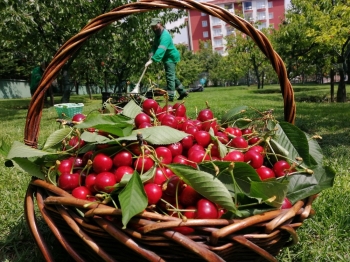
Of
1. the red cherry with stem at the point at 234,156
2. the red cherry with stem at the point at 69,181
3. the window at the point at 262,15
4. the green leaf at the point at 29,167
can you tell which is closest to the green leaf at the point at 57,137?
the green leaf at the point at 29,167

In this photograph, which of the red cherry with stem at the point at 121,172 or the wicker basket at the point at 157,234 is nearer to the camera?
the wicker basket at the point at 157,234

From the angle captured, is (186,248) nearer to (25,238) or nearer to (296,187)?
(296,187)

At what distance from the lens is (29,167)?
1.07m

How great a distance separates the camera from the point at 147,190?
0.87 m

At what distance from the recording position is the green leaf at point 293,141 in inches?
45.0

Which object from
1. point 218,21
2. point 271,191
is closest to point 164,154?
point 271,191

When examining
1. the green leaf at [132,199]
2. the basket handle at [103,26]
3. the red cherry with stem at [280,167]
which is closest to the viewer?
the green leaf at [132,199]

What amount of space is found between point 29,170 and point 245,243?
72 cm

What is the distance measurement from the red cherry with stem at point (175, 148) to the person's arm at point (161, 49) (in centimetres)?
512

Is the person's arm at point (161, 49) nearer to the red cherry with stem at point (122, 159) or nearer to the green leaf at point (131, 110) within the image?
the green leaf at point (131, 110)

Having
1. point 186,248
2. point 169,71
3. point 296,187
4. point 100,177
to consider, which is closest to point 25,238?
point 100,177

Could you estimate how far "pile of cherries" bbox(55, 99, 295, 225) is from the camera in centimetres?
90

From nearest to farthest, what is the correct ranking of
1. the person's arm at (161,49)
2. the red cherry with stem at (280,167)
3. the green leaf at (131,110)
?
the red cherry with stem at (280,167)
the green leaf at (131,110)
the person's arm at (161,49)

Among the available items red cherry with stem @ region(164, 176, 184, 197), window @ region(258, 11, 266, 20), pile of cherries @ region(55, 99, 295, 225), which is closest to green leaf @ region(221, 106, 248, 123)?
pile of cherries @ region(55, 99, 295, 225)
